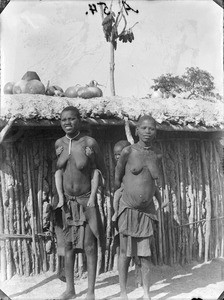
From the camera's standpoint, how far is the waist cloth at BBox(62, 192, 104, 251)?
14.5ft

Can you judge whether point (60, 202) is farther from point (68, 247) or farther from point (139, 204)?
point (139, 204)

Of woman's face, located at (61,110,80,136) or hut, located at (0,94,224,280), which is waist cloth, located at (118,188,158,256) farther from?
hut, located at (0,94,224,280)

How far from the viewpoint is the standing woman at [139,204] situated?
445 centimetres

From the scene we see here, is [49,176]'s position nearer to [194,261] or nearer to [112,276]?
[112,276]

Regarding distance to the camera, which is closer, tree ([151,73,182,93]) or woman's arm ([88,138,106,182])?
woman's arm ([88,138,106,182])

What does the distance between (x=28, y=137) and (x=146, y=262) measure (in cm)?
223

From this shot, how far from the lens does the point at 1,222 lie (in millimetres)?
5340

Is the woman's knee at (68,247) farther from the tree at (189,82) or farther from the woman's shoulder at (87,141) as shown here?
the tree at (189,82)

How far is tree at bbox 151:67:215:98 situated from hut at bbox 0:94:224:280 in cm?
1375

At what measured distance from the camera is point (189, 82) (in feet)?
68.5

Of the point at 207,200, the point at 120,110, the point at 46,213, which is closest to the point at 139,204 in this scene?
the point at 120,110

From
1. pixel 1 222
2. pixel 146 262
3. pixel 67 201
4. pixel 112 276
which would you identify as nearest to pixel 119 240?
pixel 146 262

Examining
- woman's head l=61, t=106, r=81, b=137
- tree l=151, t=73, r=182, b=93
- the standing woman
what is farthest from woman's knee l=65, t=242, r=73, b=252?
tree l=151, t=73, r=182, b=93

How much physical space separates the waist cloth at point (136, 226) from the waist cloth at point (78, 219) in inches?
11.1
